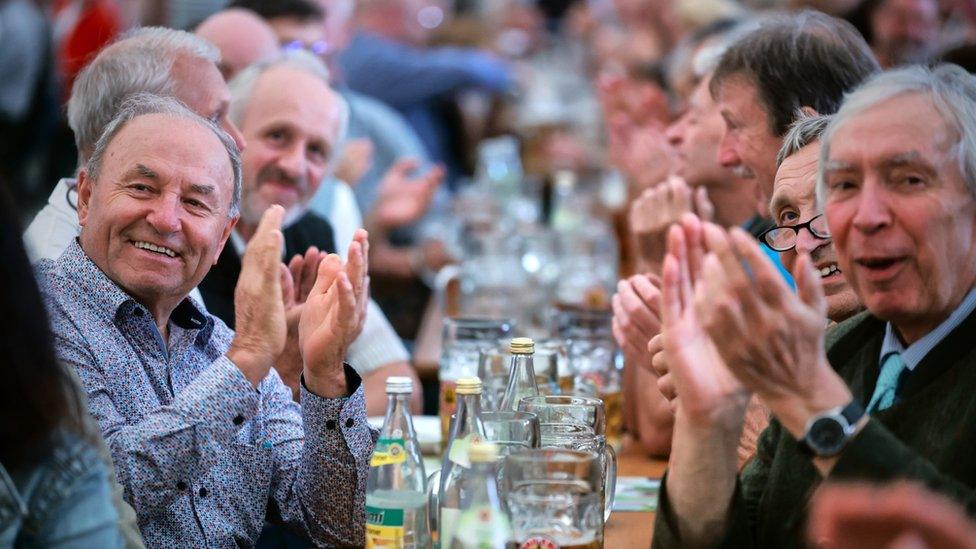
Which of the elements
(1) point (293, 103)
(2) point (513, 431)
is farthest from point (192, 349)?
(1) point (293, 103)

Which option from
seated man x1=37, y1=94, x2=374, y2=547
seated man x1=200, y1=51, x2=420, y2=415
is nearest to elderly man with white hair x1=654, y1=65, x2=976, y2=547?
seated man x1=37, y1=94, x2=374, y2=547

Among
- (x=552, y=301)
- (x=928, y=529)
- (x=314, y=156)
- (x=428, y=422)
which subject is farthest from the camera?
(x=552, y=301)

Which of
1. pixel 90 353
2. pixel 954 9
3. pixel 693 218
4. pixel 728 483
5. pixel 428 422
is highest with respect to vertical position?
pixel 954 9

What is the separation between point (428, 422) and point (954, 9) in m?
4.49

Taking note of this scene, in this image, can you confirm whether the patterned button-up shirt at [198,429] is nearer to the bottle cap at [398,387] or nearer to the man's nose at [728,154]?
the bottle cap at [398,387]

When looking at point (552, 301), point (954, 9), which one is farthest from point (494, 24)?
point (552, 301)

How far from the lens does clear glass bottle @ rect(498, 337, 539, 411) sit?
1.98m

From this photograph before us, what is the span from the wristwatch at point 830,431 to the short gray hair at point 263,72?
1784 millimetres

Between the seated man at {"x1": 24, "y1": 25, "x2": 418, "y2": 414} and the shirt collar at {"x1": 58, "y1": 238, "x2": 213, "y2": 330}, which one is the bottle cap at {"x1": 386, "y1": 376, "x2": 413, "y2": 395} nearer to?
the shirt collar at {"x1": 58, "y1": 238, "x2": 213, "y2": 330}

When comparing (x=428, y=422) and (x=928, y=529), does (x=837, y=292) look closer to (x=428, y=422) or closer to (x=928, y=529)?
(x=928, y=529)

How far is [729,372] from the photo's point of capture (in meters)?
1.46

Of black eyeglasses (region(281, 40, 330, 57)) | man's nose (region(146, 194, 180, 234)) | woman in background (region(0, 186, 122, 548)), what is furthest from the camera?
black eyeglasses (region(281, 40, 330, 57))

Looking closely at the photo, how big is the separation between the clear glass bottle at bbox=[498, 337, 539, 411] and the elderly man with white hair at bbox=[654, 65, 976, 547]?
1.54ft

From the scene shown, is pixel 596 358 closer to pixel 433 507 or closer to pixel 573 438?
Result: pixel 573 438
